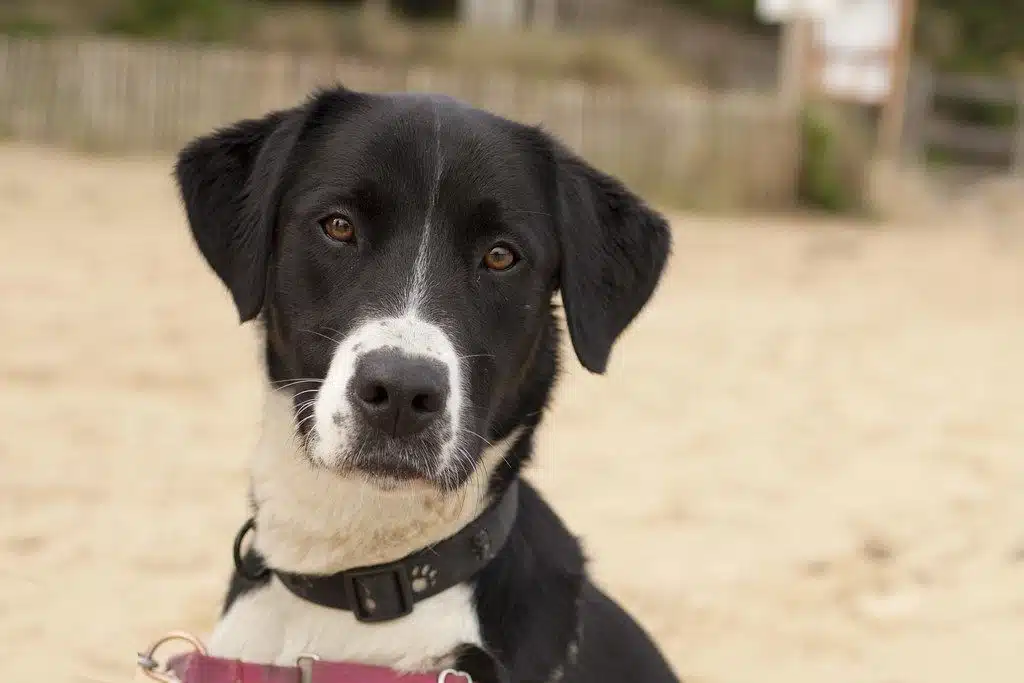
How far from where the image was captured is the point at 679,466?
22.2 ft

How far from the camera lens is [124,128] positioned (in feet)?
50.6

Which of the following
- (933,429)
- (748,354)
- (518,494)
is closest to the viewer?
(518,494)

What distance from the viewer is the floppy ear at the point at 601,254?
3150 millimetres

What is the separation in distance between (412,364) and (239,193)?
75cm

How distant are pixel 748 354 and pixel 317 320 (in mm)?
6690

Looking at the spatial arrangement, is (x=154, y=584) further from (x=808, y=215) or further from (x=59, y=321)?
(x=808, y=215)

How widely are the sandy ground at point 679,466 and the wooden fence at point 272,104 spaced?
3.80m

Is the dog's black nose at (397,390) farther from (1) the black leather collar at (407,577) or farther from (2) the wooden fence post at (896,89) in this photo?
(2) the wooden fence post at (896,89)

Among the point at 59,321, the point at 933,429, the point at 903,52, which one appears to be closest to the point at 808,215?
the point at 903,52

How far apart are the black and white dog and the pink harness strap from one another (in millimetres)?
65

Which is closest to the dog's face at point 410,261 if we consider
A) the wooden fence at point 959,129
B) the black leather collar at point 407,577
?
the black leather collar at point 407,577

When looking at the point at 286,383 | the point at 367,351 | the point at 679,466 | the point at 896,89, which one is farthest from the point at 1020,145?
the point at 367,351

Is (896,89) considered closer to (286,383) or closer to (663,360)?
(663,360)

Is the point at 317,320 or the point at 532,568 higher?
the point at 317,320
